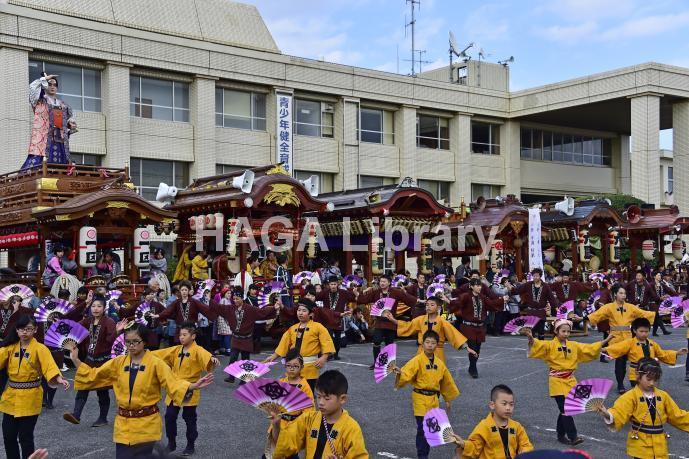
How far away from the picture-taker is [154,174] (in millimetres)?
28484

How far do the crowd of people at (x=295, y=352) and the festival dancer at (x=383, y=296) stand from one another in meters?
0.03

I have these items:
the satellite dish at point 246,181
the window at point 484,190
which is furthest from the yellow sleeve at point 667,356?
the window at point 484,190

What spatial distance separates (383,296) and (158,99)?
54.7 feet

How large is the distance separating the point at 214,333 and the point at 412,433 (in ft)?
24.2

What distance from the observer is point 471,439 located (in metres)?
5.76

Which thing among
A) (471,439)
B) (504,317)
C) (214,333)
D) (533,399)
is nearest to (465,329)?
(533,399)

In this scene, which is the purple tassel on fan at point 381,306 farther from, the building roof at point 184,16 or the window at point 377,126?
the window at point 377,126

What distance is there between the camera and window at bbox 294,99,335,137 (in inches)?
1275

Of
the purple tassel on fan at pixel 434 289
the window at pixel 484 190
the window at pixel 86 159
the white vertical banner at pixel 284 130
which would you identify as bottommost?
the purple tassel on fan at pixel 434 289

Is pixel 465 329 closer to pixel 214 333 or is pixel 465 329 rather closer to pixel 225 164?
pixel 214 333

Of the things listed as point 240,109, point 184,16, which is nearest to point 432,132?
point 240,109

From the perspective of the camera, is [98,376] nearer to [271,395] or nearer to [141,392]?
[141,392]

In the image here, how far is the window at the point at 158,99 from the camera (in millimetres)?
28062

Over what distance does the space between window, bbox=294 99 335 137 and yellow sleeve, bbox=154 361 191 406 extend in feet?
85.2
